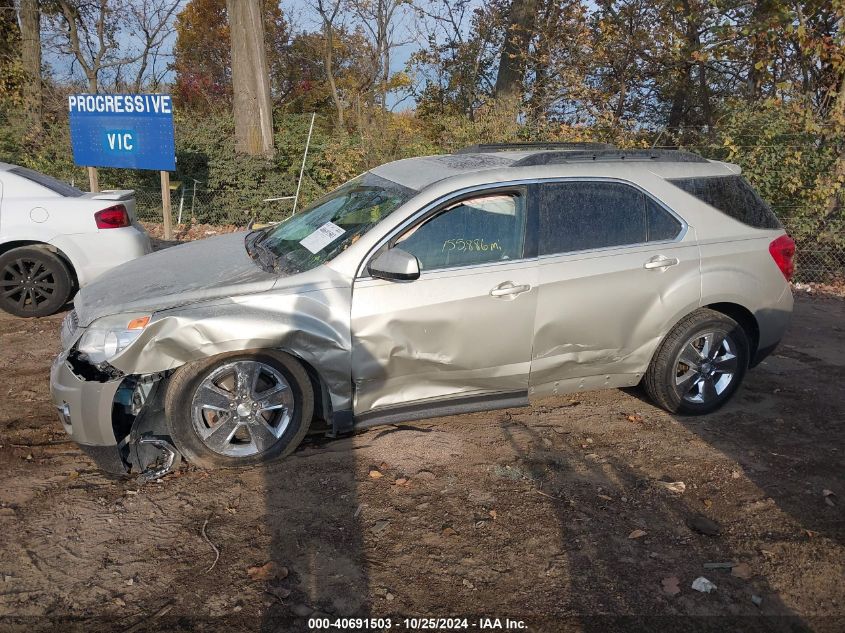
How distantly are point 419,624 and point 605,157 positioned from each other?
335 cm

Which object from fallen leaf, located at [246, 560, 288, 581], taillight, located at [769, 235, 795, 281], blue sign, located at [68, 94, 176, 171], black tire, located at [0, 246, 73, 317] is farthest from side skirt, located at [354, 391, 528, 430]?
blue sign, located at [68, 94, 176, 171]

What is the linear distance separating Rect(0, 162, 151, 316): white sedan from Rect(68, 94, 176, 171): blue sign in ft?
12.1

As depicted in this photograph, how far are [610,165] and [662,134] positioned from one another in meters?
8.81

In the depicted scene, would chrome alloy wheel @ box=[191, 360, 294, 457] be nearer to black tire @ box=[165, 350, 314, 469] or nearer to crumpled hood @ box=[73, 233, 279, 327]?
black tire @ box=[165, 350, 314, 469]

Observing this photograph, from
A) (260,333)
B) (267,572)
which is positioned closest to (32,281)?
(260,333)

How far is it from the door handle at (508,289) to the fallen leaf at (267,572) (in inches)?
77.5

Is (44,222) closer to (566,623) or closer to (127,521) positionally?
(127,521)

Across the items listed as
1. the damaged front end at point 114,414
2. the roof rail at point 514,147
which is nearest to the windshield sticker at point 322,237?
the damaged front end at point 114,414

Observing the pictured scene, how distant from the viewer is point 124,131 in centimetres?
1120

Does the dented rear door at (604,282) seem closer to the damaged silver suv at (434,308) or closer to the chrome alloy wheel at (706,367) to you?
the damaged silver suv at (434,308)

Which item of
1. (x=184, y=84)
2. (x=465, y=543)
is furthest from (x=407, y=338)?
(x=184, y=84)

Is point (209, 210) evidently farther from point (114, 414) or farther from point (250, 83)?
point (114, 414)

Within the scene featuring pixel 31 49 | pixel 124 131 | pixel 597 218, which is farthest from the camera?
pixel 31 49

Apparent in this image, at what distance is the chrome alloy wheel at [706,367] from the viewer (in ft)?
16.7
